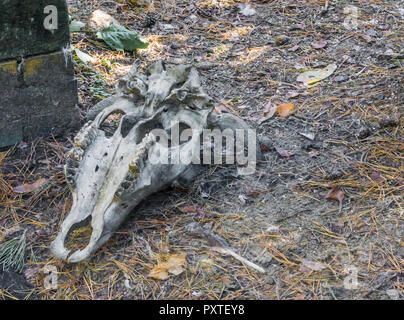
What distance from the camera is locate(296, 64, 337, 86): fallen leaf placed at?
13.5ft

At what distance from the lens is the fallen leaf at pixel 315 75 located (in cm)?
410

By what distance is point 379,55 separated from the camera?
167 inches

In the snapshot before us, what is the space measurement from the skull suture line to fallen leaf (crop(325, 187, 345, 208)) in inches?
26.8

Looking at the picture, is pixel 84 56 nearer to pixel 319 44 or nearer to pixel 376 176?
pixel 319 44

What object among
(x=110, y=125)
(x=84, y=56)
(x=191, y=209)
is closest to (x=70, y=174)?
(x=191, y=209)

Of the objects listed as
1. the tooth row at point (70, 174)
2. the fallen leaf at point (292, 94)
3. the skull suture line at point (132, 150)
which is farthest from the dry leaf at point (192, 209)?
the fallen leaf at point (292, 94)

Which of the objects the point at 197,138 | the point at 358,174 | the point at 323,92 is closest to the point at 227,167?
the point at 197,138

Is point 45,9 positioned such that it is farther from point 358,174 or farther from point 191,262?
point 358,174

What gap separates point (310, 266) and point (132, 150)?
3.48ft

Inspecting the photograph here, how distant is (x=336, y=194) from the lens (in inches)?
116

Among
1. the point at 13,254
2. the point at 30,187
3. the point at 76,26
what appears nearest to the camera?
the point at 13,254

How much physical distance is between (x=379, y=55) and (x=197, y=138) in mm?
2025

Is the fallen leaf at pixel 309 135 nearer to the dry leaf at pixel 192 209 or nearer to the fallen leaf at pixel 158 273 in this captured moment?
the dry leaf at pixel 192 209
